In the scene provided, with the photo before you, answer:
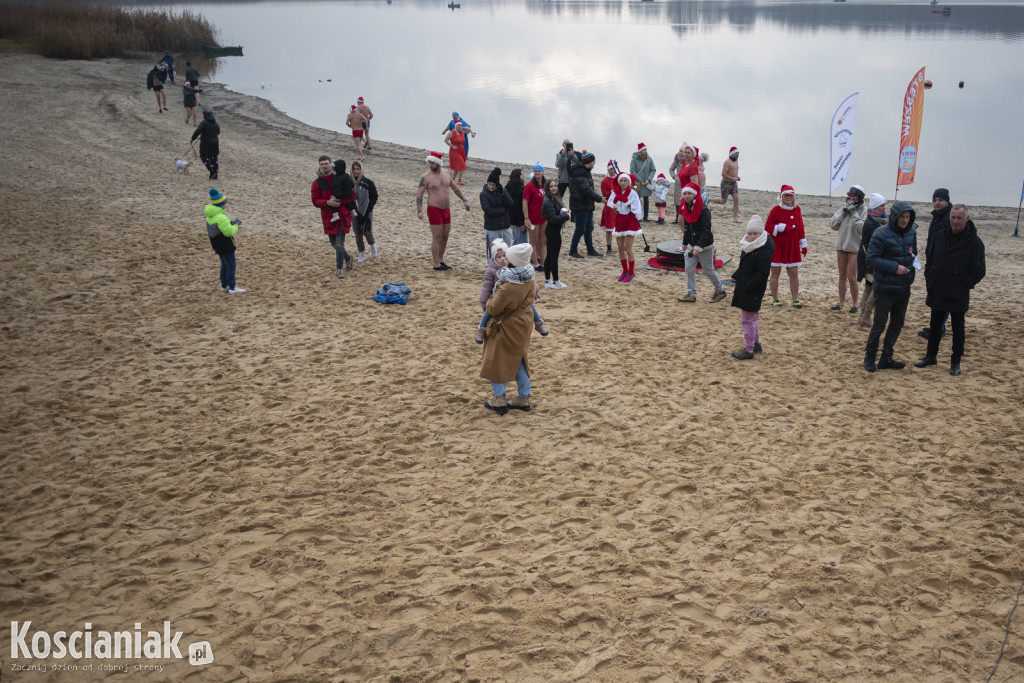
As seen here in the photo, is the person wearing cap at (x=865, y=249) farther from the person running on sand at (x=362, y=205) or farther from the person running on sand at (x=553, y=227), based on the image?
the person running on sand at (x=362, y=205)

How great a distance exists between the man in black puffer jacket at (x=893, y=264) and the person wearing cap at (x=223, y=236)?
8256 mm

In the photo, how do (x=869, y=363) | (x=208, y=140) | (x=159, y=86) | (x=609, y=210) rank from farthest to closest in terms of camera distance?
(x=159, y=86) < (x=208, y=140) < (x=609, y=210) < (x=869, y=363)

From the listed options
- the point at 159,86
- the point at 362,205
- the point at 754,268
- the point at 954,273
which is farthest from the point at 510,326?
the point at 159,86

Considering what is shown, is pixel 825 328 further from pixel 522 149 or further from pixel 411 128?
pixel 411 128

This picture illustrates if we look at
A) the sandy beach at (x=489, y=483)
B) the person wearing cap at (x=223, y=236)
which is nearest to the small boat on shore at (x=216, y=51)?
the sandy beach at (x=489, y=483)

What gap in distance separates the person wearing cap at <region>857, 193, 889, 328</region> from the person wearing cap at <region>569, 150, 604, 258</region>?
4.12 meters

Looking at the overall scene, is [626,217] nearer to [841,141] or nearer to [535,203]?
[535,203]

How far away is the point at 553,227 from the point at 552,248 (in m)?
0.34

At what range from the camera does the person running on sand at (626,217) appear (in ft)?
39.0

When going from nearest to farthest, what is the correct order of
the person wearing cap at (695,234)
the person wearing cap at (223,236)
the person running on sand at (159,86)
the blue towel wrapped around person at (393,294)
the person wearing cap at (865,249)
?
the person wearing cap at (865,249), the person wearing cap at (223,236), the person wearing cap at (695,234), the blue towel wrapped around person at (393,294), the person running on sand at (159,86)

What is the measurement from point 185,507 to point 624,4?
15803 cm

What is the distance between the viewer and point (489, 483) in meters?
6.50

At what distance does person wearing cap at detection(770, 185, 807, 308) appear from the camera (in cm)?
1043

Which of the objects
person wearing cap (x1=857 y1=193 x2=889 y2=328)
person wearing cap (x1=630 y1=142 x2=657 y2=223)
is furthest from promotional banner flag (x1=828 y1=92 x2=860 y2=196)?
person wearing cap (x1=857 y1=193 x2=889 y2=328)
